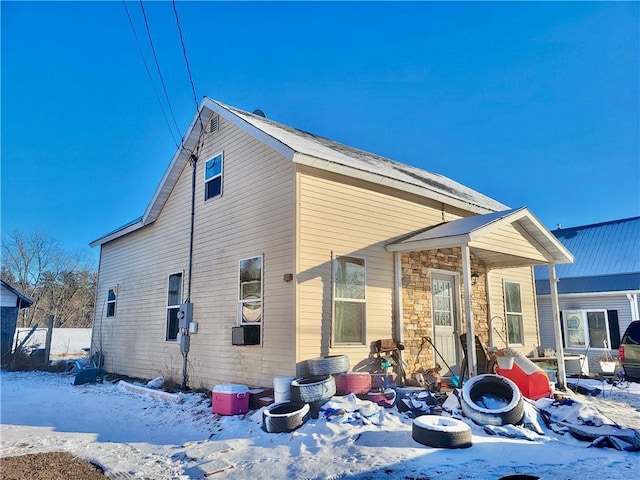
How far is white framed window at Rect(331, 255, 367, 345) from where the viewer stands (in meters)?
7.68

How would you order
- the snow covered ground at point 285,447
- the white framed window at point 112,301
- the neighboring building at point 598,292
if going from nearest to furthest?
the snow covered ground at point 285,447 → the white framed window at point 112,301 → the neighboring building at point 598,292

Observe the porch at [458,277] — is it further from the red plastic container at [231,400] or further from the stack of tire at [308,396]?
the red plastic container at [231,400]

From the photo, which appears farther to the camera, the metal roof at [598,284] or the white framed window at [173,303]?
the metal roof at [598,284]

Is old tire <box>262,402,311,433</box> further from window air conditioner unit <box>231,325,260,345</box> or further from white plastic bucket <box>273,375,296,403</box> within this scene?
window air conditioner unit <box>231,325,260,345</box>

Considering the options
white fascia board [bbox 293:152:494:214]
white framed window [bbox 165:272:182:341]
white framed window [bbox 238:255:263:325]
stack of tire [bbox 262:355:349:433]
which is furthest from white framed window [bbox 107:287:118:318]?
white fascia board [bbox 293:152:494:214]

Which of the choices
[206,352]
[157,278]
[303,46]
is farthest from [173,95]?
[206,352]

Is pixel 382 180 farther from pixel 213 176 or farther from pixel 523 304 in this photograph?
pixel 523 304

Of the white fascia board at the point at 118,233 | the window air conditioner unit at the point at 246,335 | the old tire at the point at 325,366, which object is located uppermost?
the white fascia board at the point at 118,233

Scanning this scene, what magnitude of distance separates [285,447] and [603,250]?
58.2 ft

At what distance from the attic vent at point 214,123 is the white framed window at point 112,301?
20.7ft

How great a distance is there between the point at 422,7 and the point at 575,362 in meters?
10.00

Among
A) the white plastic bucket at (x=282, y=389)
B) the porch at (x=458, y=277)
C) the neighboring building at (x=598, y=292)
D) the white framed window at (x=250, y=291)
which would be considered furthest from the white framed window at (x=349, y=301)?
the neighboring building at (x=598, y=292)

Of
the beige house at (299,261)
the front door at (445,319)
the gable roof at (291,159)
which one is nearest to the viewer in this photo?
the beige house at (299,261)

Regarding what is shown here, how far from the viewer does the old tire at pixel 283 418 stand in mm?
5672
